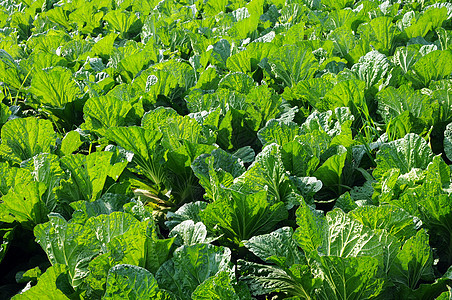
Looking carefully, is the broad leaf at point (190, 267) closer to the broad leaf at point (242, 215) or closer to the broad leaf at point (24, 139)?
the broad leaf at point (242, 215)

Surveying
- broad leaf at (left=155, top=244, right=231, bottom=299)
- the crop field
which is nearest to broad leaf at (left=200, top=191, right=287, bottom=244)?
the crop field

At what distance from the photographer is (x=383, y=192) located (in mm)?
1509

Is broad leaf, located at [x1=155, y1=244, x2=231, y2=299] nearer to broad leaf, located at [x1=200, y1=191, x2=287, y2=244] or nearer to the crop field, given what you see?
the crop field

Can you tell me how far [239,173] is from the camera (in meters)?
1.74

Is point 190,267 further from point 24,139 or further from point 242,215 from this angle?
point 24,139

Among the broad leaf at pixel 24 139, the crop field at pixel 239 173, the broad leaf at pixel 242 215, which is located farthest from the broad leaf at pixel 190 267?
the broad leaf at pixel 24 139

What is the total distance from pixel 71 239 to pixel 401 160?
3.81 feet

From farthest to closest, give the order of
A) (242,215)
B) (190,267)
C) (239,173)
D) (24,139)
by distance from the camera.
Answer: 1. (24,139)
2. (239,173)
3. (242,215)
4. (190,267)

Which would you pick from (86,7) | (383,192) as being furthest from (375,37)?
(86,7)

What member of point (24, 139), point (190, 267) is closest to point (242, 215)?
point (190, 267)

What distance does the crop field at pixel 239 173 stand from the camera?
4.32ft

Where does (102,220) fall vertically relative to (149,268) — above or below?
above

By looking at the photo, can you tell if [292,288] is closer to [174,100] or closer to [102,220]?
[102,220]

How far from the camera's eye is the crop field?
1315mm
